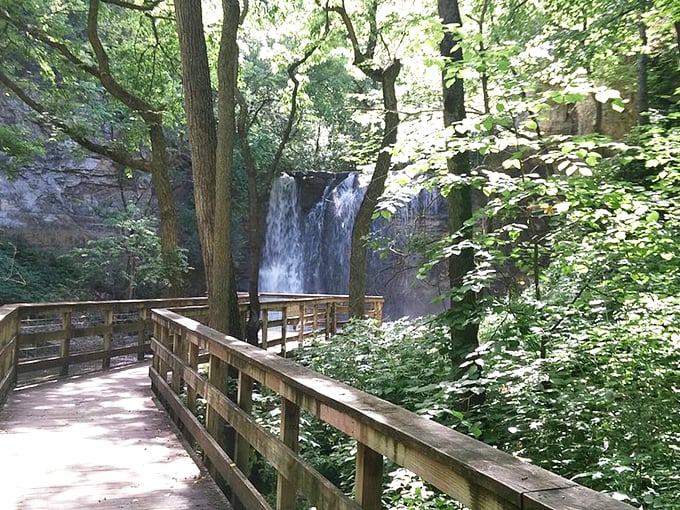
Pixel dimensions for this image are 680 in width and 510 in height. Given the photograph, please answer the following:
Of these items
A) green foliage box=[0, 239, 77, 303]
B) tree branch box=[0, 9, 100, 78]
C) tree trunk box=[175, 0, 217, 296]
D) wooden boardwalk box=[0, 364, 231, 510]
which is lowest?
wooden boardwalk box=[0, 364, 231, 510]

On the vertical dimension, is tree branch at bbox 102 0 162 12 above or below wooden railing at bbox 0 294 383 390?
above

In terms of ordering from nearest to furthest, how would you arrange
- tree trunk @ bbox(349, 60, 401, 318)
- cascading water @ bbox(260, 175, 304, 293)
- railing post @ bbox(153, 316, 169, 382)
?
railing post @ bbox(153, 316, 169, 382), tree trunk @ bbox(349, 60, 401, 318), cascading water @ bbox(260, 175, 304, 293)

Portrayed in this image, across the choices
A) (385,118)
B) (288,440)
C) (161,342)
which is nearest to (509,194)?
(288,440)

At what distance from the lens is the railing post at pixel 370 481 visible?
1870 millimetres

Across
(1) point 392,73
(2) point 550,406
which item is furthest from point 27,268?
(2) point 550,406

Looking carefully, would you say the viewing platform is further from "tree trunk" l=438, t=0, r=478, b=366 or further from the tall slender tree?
"tree trunk" l=438, t=0, r=478, b=366

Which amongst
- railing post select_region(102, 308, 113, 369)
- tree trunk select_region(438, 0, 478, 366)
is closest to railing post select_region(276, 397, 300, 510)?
tree trunk select_region(438, 0, 478, 366)

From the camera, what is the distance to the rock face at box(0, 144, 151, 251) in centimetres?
1927

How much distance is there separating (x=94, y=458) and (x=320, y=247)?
19.4 meters

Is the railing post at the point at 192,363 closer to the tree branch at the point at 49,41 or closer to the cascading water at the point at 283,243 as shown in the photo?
the tree branch at the point at 49,41

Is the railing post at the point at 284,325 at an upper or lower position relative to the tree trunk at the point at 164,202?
lower

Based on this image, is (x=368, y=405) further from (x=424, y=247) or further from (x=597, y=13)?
(x=597, y=13)

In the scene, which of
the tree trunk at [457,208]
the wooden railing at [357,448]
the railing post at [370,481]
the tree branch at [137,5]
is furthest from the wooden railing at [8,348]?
the tree branch at [137,5]

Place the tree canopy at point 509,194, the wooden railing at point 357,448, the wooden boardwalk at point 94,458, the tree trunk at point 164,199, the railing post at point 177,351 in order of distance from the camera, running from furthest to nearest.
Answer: the tree trunk at point 164,199 < the railing post at point 177,351 < the tree canopy at point 509,194 < the wooden boardwalk at point 94,458 < the wooden railing at point 357,448
